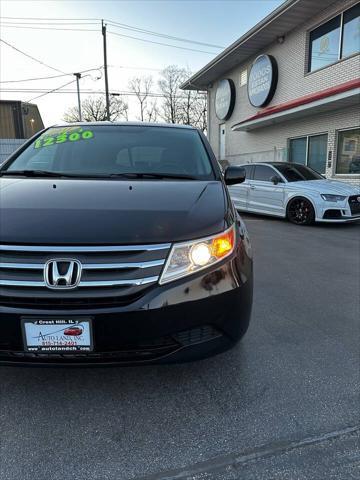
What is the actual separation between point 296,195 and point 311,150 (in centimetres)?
549

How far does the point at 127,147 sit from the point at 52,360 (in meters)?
1.80

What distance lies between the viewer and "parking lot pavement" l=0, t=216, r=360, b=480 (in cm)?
161

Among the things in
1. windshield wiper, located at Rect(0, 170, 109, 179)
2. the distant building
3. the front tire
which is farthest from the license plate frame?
the distant building

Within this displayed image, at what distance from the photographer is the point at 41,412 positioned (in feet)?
6.38

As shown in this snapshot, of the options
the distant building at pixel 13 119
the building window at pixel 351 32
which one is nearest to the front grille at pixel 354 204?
the building window at pixel 351 32

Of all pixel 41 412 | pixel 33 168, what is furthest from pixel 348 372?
pixel 33 168

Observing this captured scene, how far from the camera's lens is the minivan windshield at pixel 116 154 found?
2641 mm

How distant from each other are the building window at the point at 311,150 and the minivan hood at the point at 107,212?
433 inches

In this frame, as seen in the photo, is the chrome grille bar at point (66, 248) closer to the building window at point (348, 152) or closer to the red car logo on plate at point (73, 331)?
the red car logo on plate at point (73, 331)

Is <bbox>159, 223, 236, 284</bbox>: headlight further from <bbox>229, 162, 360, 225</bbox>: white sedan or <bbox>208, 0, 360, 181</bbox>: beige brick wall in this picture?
<bbox>208, 0, 360, 181</bbox>: beige brick wall

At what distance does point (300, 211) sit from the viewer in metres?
8.02

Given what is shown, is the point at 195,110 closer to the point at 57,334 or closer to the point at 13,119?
the point at 13,119

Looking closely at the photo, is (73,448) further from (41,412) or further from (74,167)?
(74,167)

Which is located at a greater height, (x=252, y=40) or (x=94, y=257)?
(x=252, y=40)
